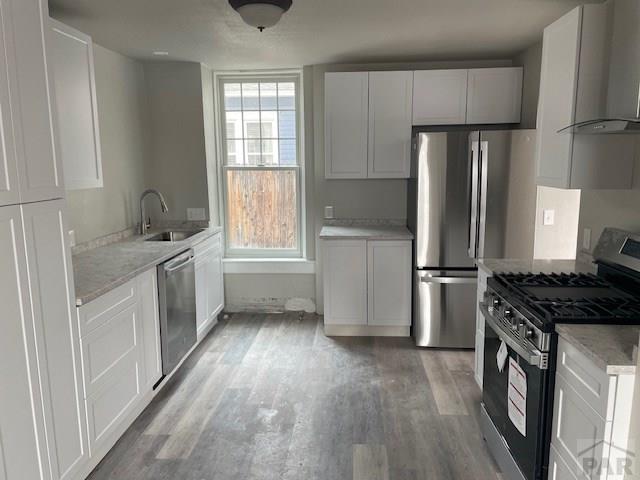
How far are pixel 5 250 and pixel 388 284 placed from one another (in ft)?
9.86

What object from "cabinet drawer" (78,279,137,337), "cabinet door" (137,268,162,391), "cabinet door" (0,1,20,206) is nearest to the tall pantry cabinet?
"cabinet door" (0,1,20,206)

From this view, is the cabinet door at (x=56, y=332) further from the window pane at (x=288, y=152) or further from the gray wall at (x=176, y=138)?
the window pane at (x=288, y=152)

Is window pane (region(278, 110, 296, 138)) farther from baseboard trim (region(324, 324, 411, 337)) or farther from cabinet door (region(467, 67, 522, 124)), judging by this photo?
baseboard trim (region(324, 324, 411, 337))

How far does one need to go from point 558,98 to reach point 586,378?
60.0 inches

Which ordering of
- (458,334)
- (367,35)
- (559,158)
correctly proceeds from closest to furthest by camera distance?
(559,158), (367,35), (458,334)

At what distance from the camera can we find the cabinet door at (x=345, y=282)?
13.5 ft

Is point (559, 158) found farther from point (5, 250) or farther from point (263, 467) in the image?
point (5, 250)

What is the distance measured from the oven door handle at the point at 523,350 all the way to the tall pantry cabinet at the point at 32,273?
200 centimetres

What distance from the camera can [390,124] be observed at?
4.18 metres

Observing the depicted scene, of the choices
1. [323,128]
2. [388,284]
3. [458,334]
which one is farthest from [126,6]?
[458,334]

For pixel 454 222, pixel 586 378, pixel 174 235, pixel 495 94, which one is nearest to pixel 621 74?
pixel 586 378

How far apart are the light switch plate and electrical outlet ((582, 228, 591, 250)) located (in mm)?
3269

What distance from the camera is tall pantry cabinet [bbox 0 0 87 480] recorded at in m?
1.73

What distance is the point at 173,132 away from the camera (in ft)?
14.8
